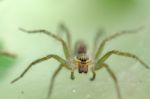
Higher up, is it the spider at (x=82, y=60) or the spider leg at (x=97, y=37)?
the spider at (x=82, y=60)

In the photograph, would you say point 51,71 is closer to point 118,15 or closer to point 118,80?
point 118,80

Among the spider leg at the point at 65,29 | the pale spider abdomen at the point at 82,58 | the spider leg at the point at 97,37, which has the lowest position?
the spider leg at the point at 97,37

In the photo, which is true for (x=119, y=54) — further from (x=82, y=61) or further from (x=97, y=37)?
(x=97, y=37)

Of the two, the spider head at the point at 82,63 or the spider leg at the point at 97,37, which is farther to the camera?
the spider leg at the point at 97,37

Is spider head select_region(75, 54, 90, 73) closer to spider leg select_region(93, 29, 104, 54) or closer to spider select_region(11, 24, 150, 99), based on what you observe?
spider select_region(11, 24, 150, 99)

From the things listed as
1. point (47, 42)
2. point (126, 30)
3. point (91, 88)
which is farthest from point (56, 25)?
point (91, 88)

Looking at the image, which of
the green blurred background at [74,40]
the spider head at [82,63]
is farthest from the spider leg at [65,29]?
the spider head at [82,63]

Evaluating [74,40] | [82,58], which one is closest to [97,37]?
[74,40]

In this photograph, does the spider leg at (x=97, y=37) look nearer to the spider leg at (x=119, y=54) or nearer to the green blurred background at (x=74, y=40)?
the green blurred background at (x=74, y=40)
